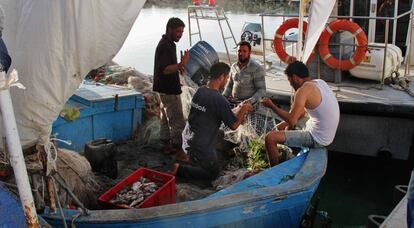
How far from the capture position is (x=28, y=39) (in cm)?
273

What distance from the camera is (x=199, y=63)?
25.3 ft

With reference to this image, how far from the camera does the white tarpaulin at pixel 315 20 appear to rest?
5.01m

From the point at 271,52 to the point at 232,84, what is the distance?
4495 millimetres

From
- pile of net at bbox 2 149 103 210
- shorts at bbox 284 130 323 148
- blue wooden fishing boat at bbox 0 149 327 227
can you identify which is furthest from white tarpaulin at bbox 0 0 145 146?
shorts at bbox 284 130 323 148

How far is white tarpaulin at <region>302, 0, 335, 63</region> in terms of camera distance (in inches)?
197

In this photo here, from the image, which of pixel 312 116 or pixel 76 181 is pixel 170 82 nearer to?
pixel 312 116

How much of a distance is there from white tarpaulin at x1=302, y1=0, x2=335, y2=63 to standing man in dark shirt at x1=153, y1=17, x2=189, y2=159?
4.59 feet

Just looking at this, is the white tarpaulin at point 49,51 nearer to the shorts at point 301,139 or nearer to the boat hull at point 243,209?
the boat hull at point 243,209

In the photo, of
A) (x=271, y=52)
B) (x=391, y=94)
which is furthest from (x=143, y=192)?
(x=271, y=52)

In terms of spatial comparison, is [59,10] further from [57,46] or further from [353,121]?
[353,121]

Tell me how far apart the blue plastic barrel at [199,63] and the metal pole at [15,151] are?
5.44 metres

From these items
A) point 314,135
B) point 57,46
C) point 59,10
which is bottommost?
point 314,135

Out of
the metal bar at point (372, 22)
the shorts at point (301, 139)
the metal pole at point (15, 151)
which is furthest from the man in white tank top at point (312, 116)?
the metal bar at point (372, 22)

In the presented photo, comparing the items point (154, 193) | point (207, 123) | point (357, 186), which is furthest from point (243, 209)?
point (357, 186)
